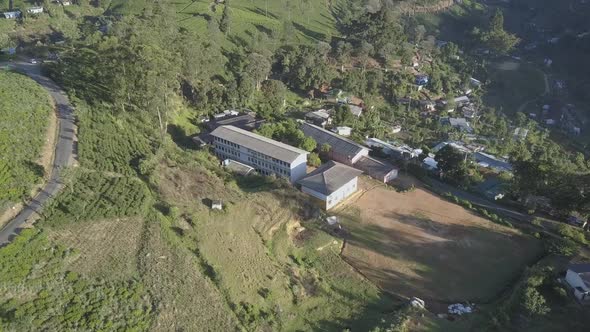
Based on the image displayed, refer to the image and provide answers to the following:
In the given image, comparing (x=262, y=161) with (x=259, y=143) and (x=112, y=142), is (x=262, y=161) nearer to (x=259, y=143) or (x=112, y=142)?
(x=259, y=143)

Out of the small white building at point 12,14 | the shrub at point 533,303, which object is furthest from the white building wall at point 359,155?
the small white building at point 12,14

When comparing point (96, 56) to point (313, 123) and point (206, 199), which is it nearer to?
point (206, 199)

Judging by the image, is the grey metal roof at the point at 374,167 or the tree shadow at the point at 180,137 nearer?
the grey metal roof at the point at 374,167

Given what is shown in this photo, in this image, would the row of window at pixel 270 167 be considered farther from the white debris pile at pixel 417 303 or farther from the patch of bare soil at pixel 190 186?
the white debris pile at pixel 417 303

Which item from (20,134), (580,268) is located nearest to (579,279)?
(580,268)

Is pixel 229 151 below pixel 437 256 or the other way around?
below
